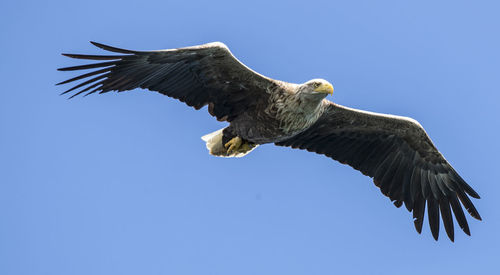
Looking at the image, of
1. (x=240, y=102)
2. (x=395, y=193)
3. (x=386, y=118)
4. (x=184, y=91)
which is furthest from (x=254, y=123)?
(x=395, y=193)

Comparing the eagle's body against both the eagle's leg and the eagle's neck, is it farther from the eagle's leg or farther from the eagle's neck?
the eagle's leg

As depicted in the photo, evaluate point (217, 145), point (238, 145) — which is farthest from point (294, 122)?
point (217, 145)

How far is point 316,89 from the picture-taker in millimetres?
9953

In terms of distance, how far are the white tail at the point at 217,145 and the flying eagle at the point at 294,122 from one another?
0.01 meters

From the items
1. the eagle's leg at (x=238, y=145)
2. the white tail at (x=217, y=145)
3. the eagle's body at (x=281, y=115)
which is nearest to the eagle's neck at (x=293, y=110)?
the eagle's body at (x=281, y=115)

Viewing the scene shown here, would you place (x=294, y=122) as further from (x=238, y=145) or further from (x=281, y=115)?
(x=238, y=145)

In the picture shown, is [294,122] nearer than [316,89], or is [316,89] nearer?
[316,89]

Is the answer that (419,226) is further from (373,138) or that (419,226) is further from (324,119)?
(324,119)

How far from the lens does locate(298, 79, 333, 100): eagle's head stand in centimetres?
989

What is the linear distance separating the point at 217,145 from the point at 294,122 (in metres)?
1.64

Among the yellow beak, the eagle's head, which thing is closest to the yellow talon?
the eagle's head

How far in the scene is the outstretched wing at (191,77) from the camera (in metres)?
9.98

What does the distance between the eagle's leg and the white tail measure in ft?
0.49

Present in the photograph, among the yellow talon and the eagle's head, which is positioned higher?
the eagle's head
